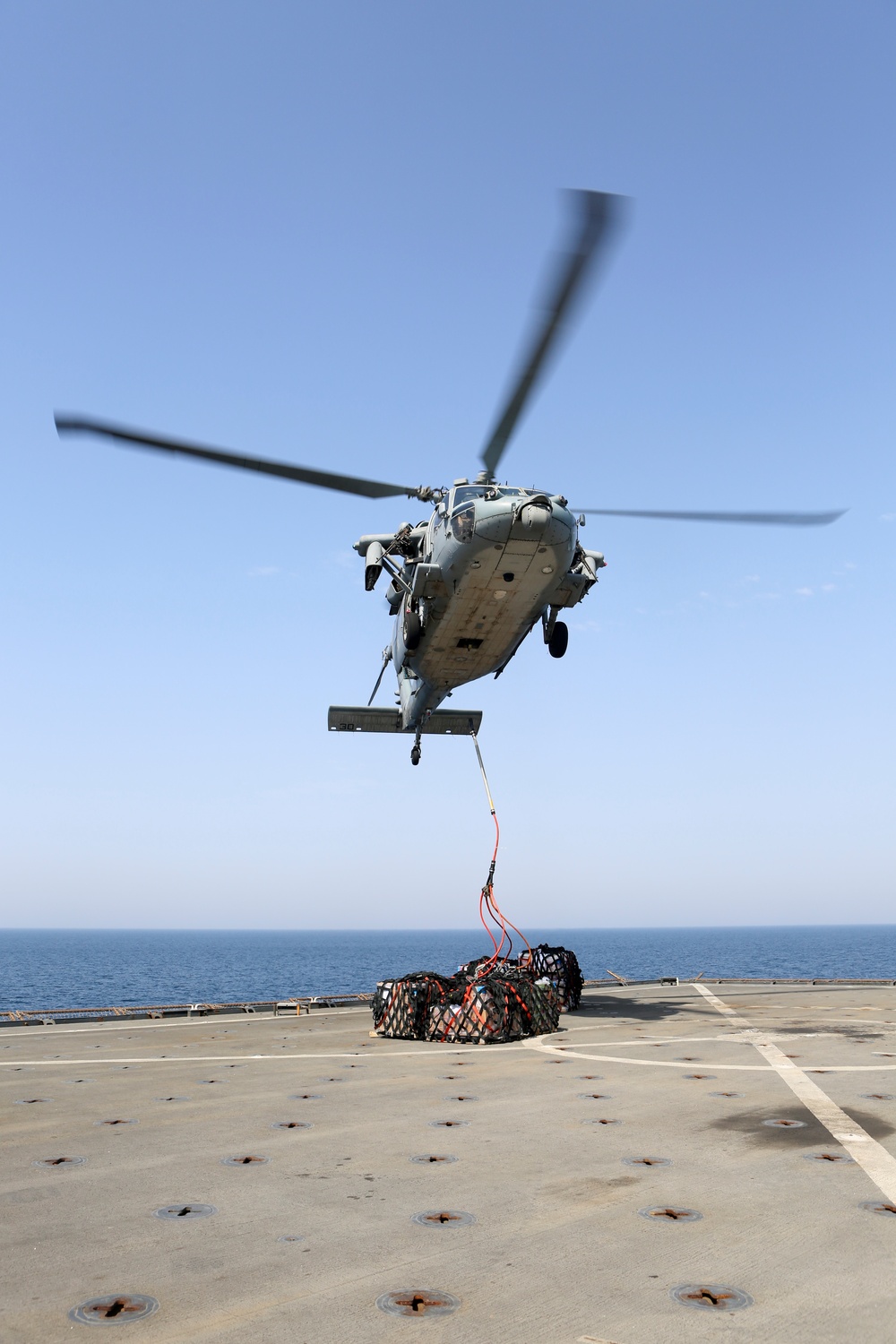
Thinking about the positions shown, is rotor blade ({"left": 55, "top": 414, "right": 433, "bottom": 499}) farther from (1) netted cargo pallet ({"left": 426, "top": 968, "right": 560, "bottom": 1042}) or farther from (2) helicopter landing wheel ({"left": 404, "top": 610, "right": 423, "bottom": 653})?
(1) netted cargo pallet ({"left": 426, "top": 968, "right": 560, "bottom": 1042})

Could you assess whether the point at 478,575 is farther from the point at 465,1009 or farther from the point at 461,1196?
the point at 461,1196

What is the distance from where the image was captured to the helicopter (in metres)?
17.7

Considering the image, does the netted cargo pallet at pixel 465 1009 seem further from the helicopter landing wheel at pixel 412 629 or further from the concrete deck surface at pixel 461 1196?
the helicopter landing wheel at pixel 412 629

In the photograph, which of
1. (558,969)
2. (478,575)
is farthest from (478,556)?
(558,969)

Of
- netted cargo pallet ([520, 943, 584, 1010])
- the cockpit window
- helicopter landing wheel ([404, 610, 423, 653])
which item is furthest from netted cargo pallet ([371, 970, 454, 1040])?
the cockpit window

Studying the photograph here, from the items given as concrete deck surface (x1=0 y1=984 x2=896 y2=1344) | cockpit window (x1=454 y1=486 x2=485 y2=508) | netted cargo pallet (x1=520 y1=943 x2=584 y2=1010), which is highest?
cockpit window (x1=454 y1=486 x2=485 y2=508)

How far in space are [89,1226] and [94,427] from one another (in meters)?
13.3

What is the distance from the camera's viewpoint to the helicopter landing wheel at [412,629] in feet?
72.2

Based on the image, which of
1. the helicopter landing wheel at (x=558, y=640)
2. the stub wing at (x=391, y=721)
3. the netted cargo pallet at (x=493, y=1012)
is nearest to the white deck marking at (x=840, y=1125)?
the netted cargo pallet at (x=493, y=1012)

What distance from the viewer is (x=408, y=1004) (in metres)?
19.1

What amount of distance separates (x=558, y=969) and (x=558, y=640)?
8.77 m

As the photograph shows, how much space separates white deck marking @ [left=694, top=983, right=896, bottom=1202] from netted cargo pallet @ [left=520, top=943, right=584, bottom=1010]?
24.2ft

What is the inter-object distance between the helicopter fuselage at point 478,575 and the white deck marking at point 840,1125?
10.4 meters

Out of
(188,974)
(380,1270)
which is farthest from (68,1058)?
(188,974)
